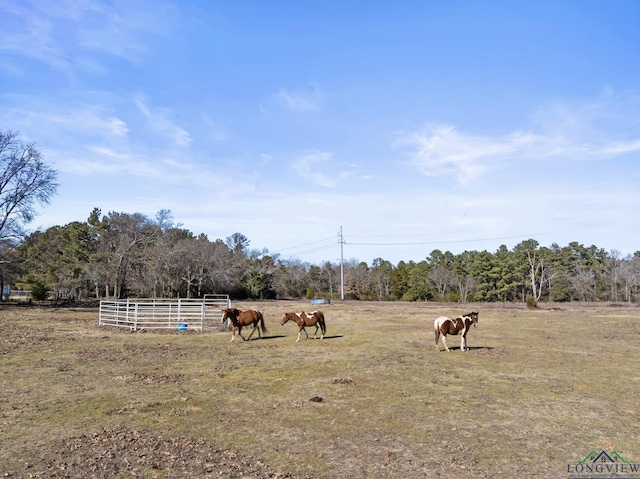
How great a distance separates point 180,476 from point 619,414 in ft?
26.0

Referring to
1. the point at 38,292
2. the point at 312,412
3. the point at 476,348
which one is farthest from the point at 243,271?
the point at 312,412

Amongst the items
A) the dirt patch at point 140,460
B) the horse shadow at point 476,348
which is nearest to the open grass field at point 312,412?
the dirt patch at point 140,460

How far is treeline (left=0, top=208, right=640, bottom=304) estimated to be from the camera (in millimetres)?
56094

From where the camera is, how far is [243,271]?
77312 mm

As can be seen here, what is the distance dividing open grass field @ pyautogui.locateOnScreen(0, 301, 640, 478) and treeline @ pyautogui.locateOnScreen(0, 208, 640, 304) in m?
37.4

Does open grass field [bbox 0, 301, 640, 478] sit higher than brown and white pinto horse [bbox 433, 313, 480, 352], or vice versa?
brown and white pinto horse [bbox 433, 313, 480, 352]

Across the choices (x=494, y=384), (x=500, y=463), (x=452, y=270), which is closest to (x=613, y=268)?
(x=452, y=270)

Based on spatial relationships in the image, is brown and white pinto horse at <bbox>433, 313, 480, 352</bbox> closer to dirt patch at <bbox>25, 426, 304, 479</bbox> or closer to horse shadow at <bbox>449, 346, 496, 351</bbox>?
horse shadow at <bbox>449, 346, 496, 351</bbox>

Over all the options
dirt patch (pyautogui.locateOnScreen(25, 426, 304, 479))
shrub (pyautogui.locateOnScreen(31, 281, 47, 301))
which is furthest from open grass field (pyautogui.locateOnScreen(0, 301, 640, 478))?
shrub (pyautogui.locateOnScreen(31, 281, 47, 301))

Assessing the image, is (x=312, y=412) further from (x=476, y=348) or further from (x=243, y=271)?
(x=243, y=271)

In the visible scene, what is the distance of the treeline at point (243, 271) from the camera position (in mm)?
56094

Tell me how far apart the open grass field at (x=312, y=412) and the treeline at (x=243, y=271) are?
37.4 metres

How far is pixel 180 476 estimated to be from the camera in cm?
541

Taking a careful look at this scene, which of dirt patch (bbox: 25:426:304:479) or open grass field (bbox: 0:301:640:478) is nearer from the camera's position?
dirt patch (bbox: 25:426:304:479)
